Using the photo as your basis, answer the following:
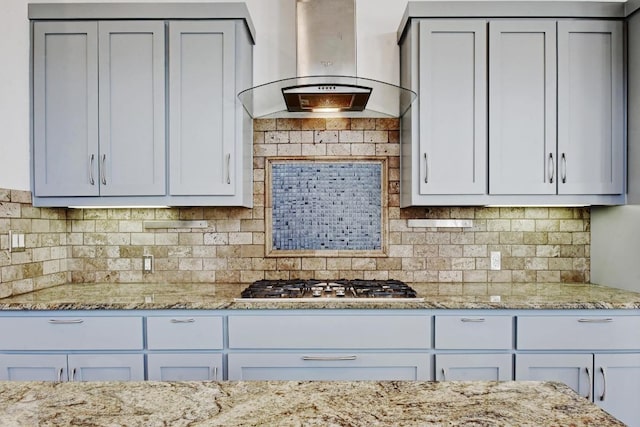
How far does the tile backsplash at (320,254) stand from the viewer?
299cm

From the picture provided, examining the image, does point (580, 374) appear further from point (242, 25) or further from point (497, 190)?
point (242, 25)

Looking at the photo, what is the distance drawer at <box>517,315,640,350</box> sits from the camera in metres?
2.31

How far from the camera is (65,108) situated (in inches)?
104

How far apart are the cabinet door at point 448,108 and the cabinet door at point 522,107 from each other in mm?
102

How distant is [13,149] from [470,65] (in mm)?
2696

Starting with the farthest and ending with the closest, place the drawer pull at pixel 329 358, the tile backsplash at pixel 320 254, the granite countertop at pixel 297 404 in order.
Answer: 1. the tile backsplash at pixel 320 254
2. the drawer pull at pixel 329 358
3. the granite countertop at pixel 297 404

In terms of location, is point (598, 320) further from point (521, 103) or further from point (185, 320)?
point (185, 320)

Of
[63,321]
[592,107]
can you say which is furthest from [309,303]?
[592,107]

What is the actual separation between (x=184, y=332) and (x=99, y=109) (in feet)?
4.64

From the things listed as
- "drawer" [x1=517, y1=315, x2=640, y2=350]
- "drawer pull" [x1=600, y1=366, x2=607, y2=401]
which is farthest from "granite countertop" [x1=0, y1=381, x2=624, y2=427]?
"drawer pull" [x1=600, y1=366, x2=607, y2=401]

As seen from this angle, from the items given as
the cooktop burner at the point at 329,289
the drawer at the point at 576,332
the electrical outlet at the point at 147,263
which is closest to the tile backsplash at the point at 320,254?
the electrical outlet at the point at 147,263

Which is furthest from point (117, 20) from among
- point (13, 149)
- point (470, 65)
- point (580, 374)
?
point (580, 374)

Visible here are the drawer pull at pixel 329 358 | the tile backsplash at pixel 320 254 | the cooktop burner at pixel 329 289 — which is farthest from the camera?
the tile backsplash at pixel 320 254

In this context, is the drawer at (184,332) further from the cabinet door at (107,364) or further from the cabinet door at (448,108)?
the cabinet door at (448,108)
